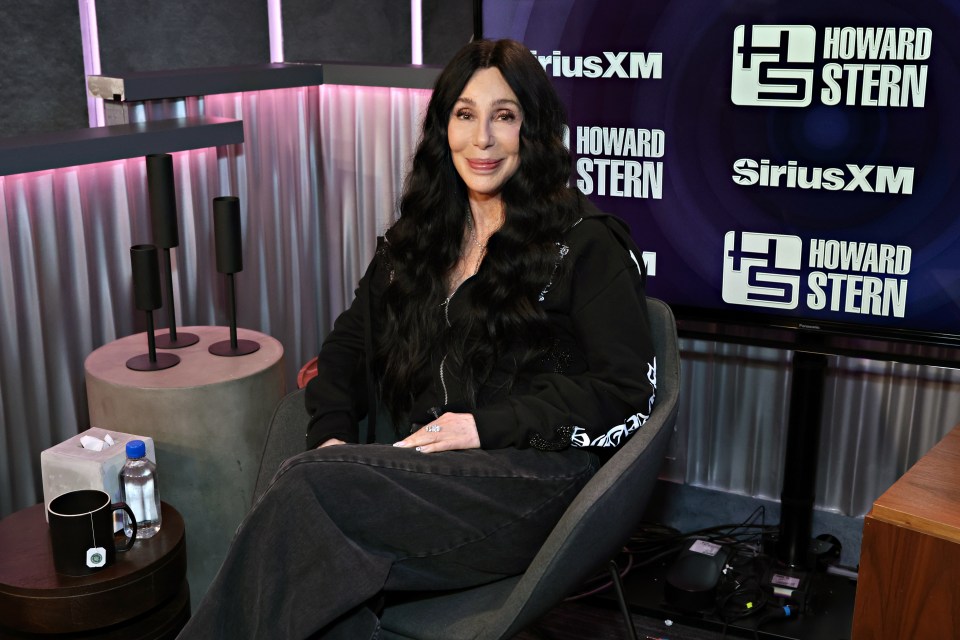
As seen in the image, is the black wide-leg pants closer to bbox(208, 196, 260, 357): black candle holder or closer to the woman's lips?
the woman's lips

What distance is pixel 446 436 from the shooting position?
5.86 ft

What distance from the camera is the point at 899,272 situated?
2307 mm

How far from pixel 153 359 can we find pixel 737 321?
1.35m

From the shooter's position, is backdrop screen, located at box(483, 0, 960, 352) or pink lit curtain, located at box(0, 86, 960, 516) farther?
pink lit curtain, located at box(0, 86, 960, 516)

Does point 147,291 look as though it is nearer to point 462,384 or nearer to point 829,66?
point 462,384

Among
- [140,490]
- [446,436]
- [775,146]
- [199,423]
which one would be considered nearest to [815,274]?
[775,146]

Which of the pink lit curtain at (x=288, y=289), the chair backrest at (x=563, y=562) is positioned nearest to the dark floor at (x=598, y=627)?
the pink lit curtain at (x=288, y=289)

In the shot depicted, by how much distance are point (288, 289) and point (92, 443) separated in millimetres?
1220

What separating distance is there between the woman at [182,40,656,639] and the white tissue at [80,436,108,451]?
44 cm

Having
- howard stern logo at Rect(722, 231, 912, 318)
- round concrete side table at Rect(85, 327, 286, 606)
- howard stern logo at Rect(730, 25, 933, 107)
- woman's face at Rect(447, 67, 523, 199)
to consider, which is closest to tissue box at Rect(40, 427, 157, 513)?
round concrete side table at Rect(85, 327, 286, 606)

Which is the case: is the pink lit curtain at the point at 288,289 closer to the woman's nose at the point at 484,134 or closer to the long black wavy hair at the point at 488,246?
the long black wavy hair at the point at 488,246

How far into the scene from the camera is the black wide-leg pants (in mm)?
1613

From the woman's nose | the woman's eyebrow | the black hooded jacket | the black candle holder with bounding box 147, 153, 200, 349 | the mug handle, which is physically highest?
the woman's eyebrow

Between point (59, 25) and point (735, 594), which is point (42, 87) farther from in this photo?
point (735, 594)
